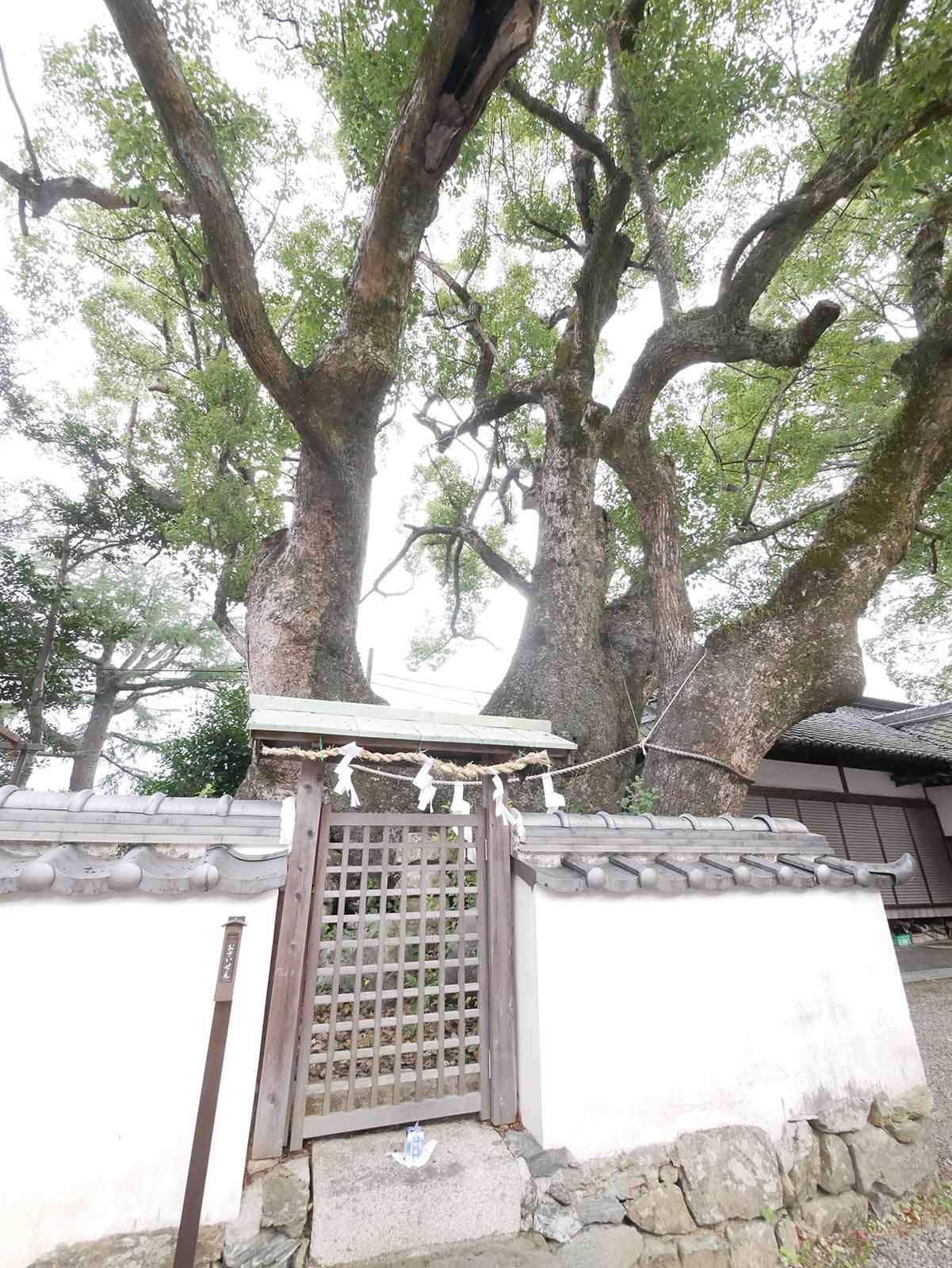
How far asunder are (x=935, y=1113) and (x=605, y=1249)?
294cm

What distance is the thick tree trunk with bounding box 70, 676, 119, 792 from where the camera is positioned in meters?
14.6

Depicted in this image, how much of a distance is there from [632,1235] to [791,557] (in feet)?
29.3

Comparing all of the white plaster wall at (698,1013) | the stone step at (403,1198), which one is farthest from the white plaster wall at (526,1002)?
the stone step at (403,1198)

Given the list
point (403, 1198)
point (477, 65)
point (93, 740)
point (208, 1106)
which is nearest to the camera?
point (208, 1106)

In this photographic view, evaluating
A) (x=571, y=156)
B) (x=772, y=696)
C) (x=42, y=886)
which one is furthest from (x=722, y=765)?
(x=571, y=156)

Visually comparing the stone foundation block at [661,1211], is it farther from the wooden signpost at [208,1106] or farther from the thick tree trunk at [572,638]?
the thick tree trunk at [572,638]

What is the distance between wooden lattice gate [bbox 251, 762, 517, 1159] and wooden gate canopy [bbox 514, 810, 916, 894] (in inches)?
12.1

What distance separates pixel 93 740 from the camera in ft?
49.5

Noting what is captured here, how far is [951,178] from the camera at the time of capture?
614 cm

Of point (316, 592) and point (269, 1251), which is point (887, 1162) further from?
point (316, 592)

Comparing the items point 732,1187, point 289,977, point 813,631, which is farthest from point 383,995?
point 813,631

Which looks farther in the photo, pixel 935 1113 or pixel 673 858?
pixel 935 1113

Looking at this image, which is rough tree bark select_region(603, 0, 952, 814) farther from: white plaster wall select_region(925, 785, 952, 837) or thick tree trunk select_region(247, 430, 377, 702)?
white plaster wall select_region(925, 785, 952, 837)

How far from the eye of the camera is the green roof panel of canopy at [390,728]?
2496mm
